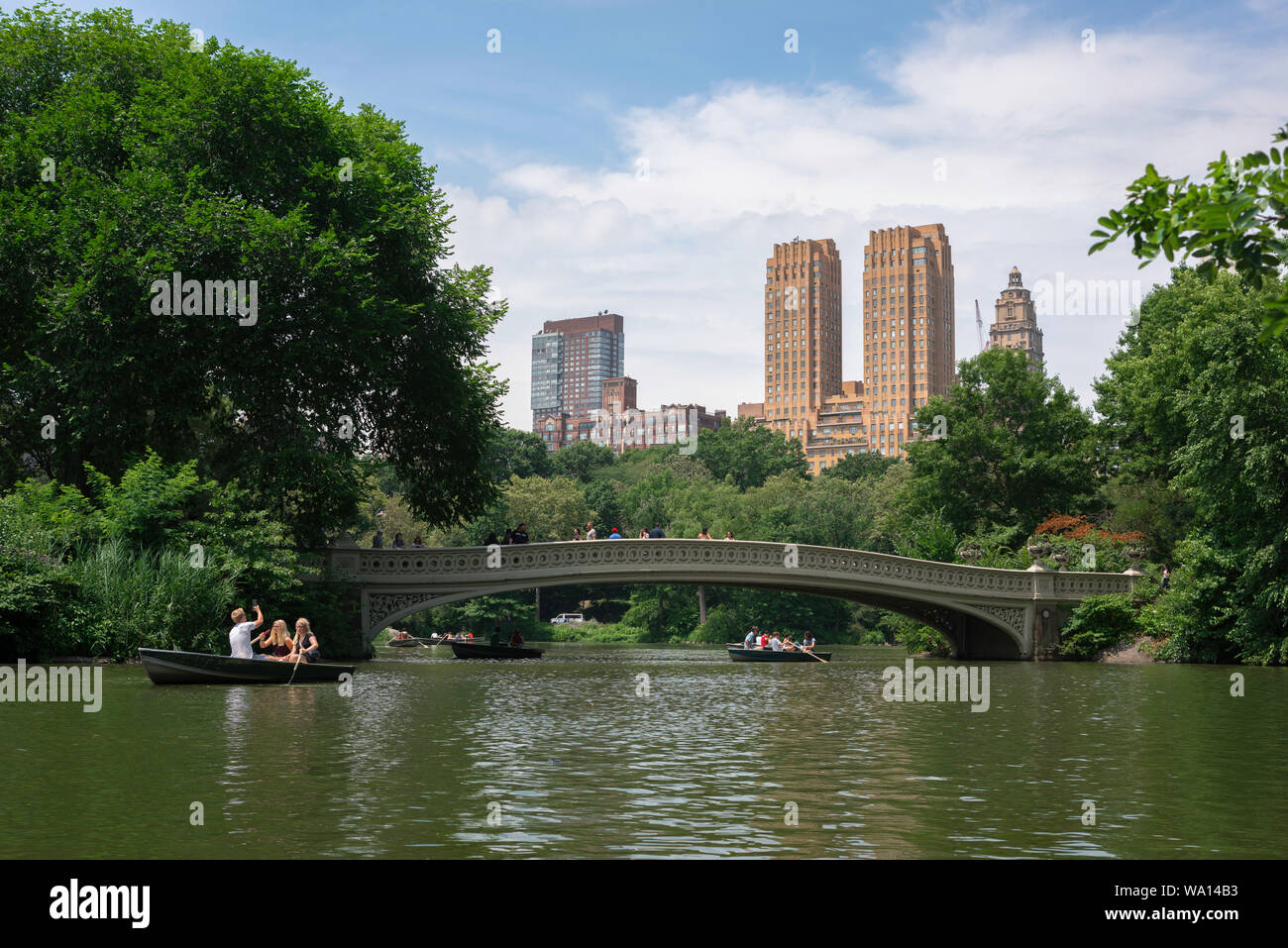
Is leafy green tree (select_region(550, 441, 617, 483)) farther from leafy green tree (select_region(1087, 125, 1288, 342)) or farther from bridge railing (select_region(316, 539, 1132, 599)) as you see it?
leafy green tree (select_region(1087, 125, 1288, 342))

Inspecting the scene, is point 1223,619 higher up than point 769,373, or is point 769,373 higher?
point 769,373

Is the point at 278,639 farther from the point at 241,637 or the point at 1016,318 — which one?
the point at 1016,318

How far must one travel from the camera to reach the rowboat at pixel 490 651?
40.3 m

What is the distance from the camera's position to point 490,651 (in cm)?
4106

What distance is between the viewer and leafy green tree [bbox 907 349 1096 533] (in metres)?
48.6

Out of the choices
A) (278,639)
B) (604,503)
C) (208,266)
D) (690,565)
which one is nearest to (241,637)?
(278,639)

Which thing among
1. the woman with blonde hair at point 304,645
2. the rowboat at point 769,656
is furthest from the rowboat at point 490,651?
the woman with blonde hair at point 304,645

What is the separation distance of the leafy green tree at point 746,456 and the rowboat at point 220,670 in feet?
275

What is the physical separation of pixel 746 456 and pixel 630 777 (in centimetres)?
9699

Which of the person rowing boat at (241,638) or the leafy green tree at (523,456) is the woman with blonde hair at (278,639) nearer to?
the person rowing boat at (241,638)
